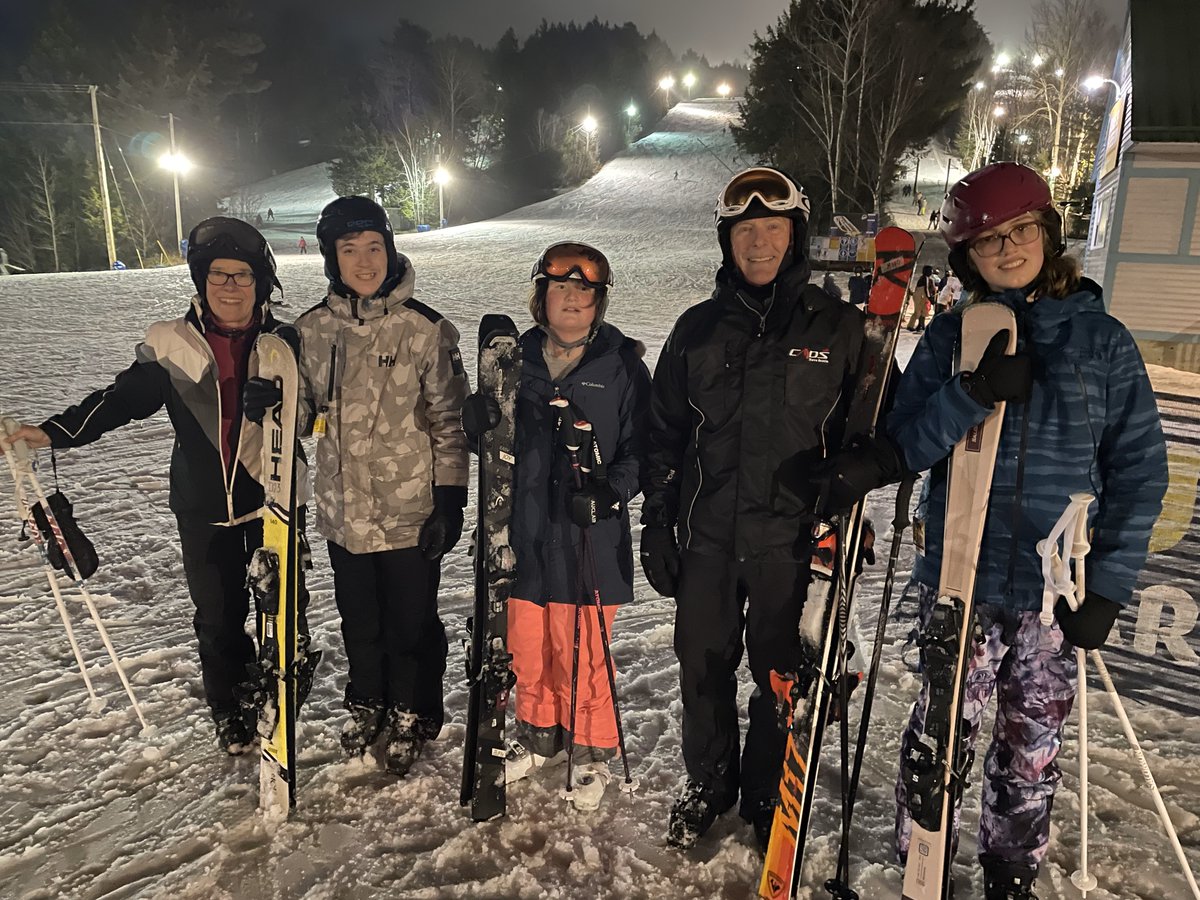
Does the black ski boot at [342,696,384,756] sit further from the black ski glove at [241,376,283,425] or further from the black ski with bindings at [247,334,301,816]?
the black ski glove at [241,376,283,425]

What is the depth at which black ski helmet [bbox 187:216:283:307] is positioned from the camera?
2.57 metres

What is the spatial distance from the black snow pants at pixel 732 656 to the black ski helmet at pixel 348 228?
1404mm

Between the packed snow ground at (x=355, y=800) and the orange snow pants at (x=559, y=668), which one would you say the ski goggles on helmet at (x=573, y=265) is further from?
the packed snow ground at (x=355, y=800)

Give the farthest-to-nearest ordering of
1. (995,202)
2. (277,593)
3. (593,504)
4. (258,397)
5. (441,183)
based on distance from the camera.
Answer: (441,183) → (277,593) → (258,397) → (593,504) → (995,202)

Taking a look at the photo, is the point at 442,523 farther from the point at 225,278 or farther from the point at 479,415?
the point at 225,278

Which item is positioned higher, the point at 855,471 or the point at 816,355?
the point at 816,355

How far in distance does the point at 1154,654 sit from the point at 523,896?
3274 millimetres

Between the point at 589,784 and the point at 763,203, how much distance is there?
2.05 m

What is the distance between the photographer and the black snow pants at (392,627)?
8.78ft

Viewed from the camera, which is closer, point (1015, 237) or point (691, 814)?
point (1015, 237)

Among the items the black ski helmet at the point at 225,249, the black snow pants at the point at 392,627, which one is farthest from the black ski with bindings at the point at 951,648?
the black ski helmet at the point at 225,249

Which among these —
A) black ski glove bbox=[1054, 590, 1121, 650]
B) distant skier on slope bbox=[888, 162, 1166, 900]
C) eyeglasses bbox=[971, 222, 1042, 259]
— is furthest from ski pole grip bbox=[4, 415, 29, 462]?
black ski glove bbox=[1054, 590, 1121, 650]

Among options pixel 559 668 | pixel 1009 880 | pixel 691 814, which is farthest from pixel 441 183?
pixel 1009 880

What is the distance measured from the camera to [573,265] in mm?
2387
